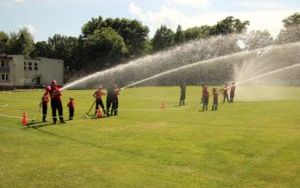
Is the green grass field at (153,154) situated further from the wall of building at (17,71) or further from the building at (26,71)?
the wall of building at (17,71)

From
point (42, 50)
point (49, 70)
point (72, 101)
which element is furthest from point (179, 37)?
point (72, 101)

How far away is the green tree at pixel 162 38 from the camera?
12985 cm

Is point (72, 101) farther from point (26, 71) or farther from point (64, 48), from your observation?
point (64, 48)

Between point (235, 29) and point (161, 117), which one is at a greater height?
point (235, 29)

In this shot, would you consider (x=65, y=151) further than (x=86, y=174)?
Yes

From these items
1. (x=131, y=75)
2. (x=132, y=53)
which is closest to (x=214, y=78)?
(x=131, y=75)

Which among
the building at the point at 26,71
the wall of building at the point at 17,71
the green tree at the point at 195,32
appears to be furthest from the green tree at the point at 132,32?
the wall of building at the point at 17,71

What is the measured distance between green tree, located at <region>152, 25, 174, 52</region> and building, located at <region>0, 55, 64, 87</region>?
1139 inches

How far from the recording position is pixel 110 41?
112 metres

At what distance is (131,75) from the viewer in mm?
104062

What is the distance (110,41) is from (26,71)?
22.2 m

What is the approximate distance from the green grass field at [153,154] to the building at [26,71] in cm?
8242

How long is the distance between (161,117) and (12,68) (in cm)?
8375

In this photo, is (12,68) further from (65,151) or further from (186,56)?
(65,151)
